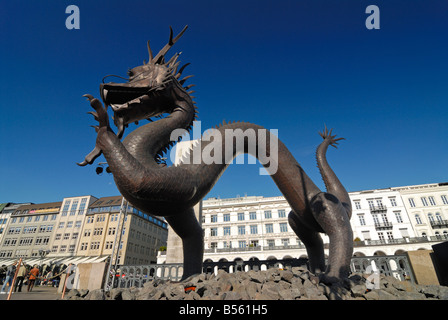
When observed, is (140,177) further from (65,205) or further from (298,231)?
(65,205)

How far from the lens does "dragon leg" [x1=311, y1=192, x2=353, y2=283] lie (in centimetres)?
345

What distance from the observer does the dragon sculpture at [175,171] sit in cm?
268

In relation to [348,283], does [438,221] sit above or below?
above

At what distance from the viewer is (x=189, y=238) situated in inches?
158

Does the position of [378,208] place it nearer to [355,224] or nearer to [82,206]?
[355,224]

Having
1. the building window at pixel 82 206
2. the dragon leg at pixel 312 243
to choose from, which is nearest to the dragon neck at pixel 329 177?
the dragon leg at pixel 312 243

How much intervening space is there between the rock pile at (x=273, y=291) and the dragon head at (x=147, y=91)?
2247 millimetres

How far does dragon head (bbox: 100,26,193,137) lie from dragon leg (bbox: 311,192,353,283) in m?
3.01

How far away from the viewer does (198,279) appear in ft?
11.2

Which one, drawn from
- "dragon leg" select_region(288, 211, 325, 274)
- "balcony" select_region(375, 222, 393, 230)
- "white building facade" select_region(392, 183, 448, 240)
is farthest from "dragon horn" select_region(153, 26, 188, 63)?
"white building facade" select_region(392, 183, 448, 240)

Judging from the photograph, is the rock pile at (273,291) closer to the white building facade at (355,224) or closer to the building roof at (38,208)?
the white building facade at (355,224)
